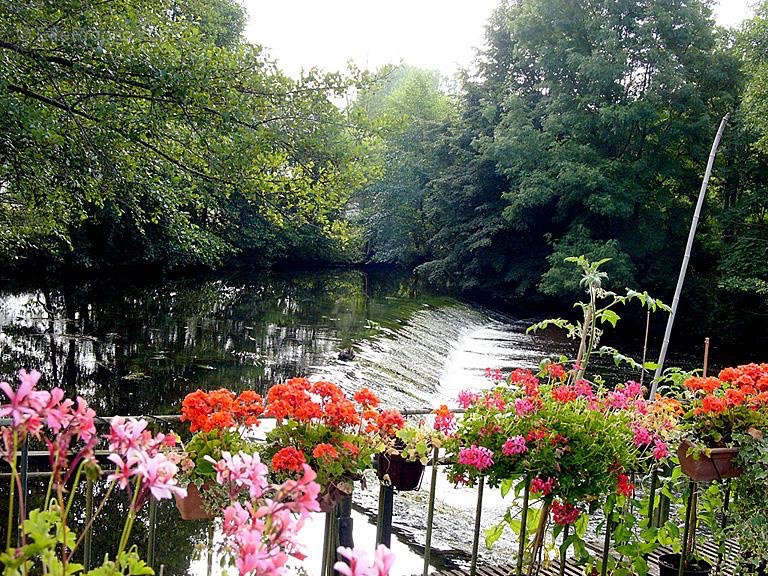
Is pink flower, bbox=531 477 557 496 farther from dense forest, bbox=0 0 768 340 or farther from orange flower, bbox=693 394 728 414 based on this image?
dense forest, bbox=0 0 768 340

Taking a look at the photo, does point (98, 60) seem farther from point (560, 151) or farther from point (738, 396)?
point (560, 151)

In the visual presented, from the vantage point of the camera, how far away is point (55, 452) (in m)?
0.88

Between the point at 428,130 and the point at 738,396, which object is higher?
the point at 428,130

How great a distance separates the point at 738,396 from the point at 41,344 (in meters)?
9.91

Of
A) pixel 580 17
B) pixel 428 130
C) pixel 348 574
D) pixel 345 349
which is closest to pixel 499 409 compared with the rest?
pixel 348 574

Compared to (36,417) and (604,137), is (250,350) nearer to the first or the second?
(36,417)

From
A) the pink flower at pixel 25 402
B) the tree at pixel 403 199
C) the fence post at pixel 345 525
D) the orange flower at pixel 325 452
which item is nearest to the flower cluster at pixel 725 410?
the fence post at pixel 345 525

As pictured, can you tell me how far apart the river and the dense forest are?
1.48 meters

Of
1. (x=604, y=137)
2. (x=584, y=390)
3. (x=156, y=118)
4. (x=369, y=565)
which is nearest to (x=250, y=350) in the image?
(x=156, y=118)

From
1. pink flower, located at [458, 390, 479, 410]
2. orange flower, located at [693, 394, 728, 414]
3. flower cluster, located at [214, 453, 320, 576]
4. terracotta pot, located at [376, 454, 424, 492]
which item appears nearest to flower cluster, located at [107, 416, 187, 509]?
flower cluster, located at [214, 453, 320, 576]

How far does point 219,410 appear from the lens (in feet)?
6.86

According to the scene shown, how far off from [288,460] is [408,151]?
26.4 meters

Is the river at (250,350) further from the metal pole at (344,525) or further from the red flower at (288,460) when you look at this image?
the red flower at (288,460)

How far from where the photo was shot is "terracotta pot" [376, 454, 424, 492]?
2.42 m
